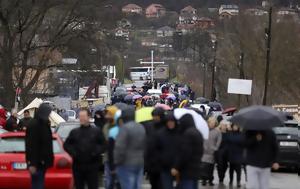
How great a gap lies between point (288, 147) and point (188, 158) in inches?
486

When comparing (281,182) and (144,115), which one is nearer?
(144,115)

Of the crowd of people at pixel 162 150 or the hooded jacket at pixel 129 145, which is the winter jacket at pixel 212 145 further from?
the hooded jacket at pixel 129 145

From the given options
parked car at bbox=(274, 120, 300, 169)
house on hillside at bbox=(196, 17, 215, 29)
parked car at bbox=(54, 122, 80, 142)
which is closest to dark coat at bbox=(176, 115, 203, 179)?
parked car at bbox=(54, 122, 80, 142)

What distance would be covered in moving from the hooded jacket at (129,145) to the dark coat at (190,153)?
61 cm

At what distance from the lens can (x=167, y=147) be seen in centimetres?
1310

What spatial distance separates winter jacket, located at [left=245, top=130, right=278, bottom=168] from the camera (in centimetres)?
1295

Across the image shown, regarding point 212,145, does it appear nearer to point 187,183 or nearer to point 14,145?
point 14,145

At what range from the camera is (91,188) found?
1339 cm

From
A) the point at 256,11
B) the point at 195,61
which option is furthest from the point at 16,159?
the point at 195,61

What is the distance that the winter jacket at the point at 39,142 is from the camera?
41.9ft

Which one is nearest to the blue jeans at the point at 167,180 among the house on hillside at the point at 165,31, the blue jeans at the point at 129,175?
the blue jeans at the point at 129,175

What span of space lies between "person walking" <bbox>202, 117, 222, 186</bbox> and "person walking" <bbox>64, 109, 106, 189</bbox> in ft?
19.2

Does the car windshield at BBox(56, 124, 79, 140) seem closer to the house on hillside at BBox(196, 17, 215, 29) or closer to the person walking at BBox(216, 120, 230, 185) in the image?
the person walking at BBox(216, 120, 230, 185)

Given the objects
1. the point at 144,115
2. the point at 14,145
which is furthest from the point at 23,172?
the point at 144,115
